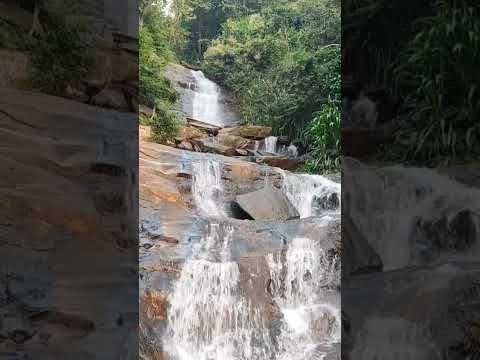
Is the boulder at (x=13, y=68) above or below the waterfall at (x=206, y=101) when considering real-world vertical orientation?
below

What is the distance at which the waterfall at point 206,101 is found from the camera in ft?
43.9

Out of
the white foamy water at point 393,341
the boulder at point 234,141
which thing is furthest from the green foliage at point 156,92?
the white foamy water at point 393,341

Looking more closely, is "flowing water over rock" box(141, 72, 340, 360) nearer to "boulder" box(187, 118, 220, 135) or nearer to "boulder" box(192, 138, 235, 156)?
"boulder" box(192, 138, 235, 156)

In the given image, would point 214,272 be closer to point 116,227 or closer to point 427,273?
point 116,227

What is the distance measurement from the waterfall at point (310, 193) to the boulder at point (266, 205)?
1.18 feet

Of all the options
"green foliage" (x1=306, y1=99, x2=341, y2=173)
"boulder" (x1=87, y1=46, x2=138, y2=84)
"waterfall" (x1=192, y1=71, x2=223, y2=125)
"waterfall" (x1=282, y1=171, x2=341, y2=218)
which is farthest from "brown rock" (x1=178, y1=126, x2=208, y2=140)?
"boulder" (x1=87, y1=46, x2=138, y2=84)

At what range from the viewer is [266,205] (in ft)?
28.4

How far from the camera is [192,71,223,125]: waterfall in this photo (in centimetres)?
1337

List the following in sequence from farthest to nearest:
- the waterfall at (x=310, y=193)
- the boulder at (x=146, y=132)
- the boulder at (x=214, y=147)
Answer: the boulder at (x=214, y=147) < the boulder at (x=146, y=132) < the waterfall at (x=310, y=193)

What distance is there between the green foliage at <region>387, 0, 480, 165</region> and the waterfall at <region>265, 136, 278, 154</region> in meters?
10.2

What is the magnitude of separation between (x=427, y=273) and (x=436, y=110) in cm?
58

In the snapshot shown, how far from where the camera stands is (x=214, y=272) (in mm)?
6625

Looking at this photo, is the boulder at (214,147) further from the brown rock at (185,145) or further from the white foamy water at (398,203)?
the white foamy water at (398,203)

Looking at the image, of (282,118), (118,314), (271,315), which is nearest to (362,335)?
(118,314)
